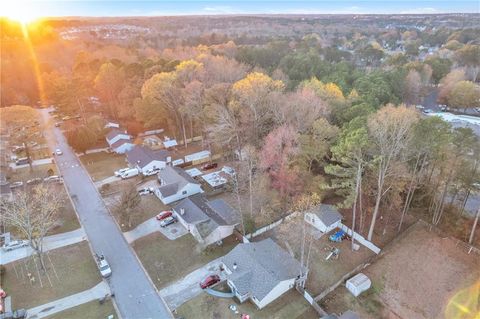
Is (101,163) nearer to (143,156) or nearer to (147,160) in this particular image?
(143,156)

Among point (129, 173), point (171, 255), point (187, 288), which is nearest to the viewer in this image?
point (187, 288)

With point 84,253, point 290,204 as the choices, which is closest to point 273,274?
point 290,204

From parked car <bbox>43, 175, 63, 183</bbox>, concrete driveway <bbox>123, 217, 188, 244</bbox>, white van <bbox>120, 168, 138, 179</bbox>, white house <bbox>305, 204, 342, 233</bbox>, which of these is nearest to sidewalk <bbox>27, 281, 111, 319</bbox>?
concrete driveway <bbox>123, 217, 188, 244</bbox>

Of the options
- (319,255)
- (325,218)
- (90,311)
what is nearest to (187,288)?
(90,311)

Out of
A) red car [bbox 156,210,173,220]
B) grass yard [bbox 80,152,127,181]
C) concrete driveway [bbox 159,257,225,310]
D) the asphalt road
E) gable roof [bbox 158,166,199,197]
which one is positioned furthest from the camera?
grass yard [bbox 80,152,127,181]

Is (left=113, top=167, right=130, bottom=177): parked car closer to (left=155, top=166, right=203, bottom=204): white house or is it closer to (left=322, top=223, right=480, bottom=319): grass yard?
(left=155, top=166, right=203, bottom=204): white house

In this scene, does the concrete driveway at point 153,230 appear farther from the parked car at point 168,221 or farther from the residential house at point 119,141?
the residential house at point 119,141

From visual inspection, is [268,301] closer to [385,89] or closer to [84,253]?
[84,253]
